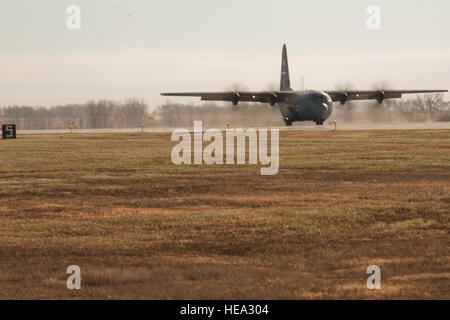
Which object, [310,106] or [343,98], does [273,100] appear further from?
[343,98]

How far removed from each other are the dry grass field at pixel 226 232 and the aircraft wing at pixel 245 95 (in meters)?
43.8

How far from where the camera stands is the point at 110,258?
13258 mm

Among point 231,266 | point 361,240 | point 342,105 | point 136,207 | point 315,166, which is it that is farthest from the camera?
point 342,105

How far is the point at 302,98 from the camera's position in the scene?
243ft

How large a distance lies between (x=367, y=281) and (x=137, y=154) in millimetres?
32533

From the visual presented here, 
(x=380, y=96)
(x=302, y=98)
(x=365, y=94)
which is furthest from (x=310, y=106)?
(x=380, y=96)

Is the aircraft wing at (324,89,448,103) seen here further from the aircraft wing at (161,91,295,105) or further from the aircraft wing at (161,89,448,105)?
the aircraft wing at (161,91,295,105)

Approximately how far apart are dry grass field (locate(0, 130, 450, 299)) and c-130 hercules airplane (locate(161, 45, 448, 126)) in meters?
42.2

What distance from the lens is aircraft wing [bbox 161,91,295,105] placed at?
74.8m

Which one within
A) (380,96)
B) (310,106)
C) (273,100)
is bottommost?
(310,106)

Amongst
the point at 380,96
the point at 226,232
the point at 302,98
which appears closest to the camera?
the point at 226,232

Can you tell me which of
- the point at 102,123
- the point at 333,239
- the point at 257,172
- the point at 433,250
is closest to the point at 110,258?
the point at 333,239

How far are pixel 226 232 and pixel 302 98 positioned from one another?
194ft

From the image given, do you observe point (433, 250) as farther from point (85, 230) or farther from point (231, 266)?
point (85, 230)
